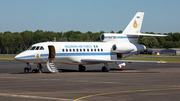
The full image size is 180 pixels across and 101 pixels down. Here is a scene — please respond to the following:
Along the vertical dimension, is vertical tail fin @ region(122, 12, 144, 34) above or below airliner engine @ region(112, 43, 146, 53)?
above

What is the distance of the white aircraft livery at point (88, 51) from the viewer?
30672 mm

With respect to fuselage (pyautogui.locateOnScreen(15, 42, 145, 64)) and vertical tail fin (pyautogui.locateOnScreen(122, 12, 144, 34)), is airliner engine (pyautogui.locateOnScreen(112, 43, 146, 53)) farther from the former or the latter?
vertical tail fin (pyautogui.locateOnScreen(122, 12, 144, 34))

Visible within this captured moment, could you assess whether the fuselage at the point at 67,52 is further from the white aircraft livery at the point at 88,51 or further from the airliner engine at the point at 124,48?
the airliner engine at the point at 124,48

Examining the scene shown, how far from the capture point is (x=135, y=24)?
38.5 meters

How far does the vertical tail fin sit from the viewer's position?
38.3 m

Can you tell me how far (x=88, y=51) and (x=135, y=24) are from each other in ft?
26.9

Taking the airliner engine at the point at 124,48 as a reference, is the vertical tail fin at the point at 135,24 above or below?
above

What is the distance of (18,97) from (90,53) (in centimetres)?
2108

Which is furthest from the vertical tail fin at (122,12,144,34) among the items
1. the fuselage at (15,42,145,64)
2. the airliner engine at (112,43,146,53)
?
the fuselage at (15,42,145,64)

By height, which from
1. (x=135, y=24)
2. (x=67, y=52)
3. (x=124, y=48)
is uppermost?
(x=135, y=24)

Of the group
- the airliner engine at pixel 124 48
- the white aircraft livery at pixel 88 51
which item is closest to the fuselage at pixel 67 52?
the white aircraft livery at pixel 88 51

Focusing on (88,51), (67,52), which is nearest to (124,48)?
(88,51)

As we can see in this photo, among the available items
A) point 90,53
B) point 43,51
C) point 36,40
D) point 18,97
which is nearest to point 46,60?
point 43,51

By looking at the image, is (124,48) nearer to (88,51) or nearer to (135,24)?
(135,24)
